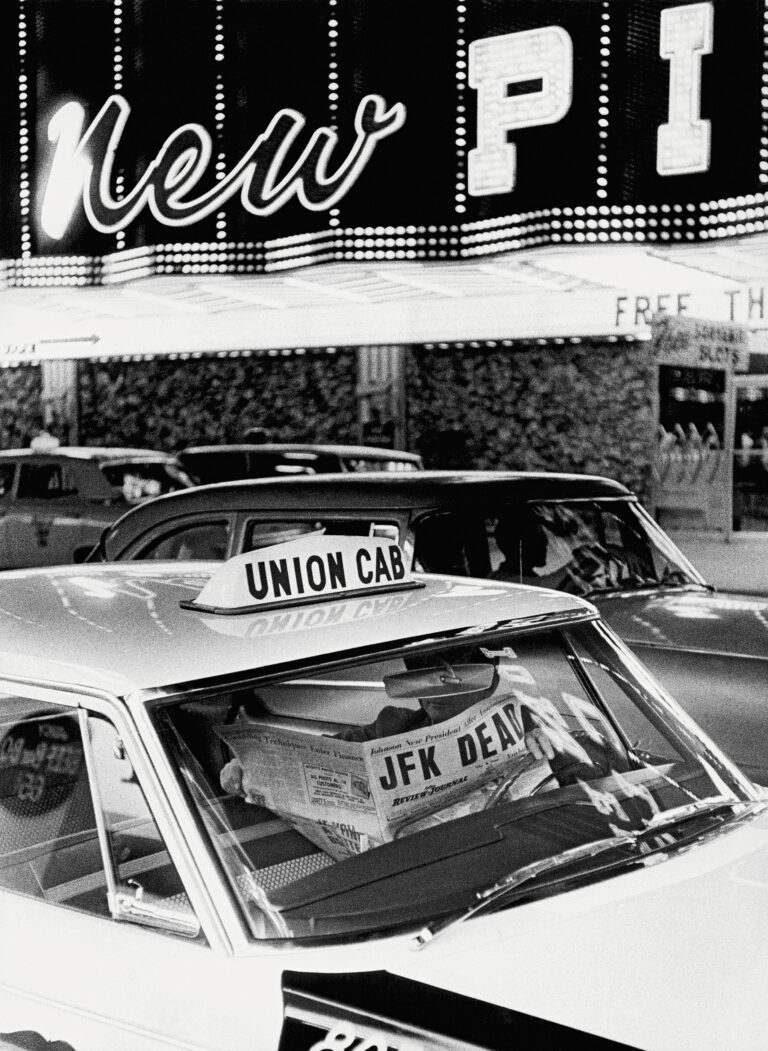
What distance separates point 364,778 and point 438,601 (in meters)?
0.44

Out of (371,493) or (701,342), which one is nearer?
(371,493)

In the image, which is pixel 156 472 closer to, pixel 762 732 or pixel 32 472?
pixel 32 472

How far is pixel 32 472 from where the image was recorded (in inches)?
501

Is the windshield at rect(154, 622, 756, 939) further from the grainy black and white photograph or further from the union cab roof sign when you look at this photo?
the union cab roof sign

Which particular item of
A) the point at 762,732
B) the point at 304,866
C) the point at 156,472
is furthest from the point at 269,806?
the point at 156,472

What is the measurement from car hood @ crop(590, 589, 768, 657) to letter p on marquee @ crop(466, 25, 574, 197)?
9.19m

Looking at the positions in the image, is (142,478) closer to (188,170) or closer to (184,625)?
(188,170)

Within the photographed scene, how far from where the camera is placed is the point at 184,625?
108 inches

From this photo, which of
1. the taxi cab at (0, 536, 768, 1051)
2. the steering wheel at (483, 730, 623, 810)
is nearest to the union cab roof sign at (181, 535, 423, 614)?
the taxi cab at (0, 536, 768, 1051)

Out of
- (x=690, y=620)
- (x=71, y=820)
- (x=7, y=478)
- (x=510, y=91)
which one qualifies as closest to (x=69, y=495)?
(x=7, y=478)

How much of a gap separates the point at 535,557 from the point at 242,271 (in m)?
11.0

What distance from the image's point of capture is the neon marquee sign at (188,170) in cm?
1462

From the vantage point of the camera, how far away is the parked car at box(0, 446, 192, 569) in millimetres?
12156

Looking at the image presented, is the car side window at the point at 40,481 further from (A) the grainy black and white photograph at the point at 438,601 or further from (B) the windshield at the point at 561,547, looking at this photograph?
(B) the windshield at the point at 561,547
